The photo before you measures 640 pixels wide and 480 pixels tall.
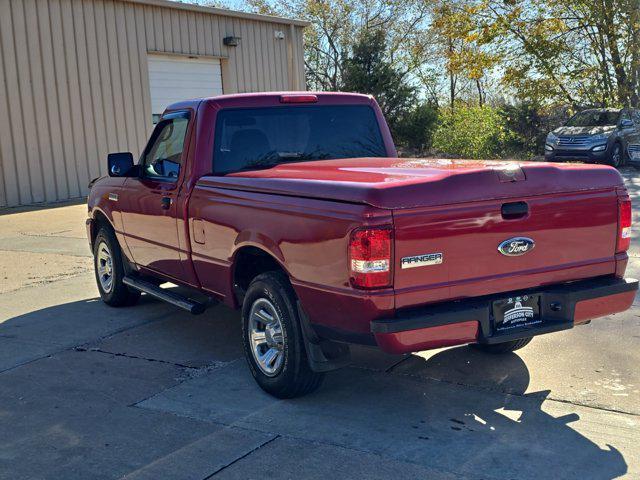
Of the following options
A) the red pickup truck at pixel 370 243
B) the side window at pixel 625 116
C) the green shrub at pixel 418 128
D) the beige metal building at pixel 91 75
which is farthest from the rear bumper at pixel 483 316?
the green shrub at pixel 418 128

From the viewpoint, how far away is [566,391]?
183 inches

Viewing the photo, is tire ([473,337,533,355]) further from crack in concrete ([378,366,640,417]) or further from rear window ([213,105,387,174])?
rear window ([213,105,387,174])

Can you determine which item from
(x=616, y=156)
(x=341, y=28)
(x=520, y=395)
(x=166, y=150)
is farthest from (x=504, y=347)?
(x=341, y=28)

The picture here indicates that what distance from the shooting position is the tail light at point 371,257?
3.74 metres

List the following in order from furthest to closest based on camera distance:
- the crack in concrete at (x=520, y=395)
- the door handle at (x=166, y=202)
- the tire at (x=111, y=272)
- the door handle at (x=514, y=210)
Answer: the tire at (x=111, y=272), the door handle at (x=166, y=202), the crack in concrete at (x=520, y=395), the door handle at (x=514, y=210)

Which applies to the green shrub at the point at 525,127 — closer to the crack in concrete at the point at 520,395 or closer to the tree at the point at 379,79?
the tree at the point at 379,79


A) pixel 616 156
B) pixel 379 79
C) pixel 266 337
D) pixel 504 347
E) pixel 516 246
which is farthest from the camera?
pixel 379 79

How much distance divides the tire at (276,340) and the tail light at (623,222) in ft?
6.44

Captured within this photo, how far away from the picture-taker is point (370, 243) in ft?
12.3

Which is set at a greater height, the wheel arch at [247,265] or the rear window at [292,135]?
the rear window at [292,135]

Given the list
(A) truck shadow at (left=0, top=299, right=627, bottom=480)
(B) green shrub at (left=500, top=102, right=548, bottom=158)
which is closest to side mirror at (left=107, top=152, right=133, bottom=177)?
(A) truck shadow at (left=0, top=299, right=627, bottom=480)

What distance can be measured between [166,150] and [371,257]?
3020 millimetres

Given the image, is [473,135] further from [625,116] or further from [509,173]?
[509,173]

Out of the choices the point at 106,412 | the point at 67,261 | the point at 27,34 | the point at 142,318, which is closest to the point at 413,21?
the point at 27,34
